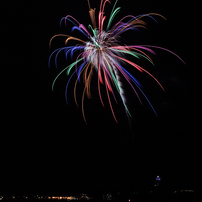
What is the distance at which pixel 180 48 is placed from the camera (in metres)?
9.35

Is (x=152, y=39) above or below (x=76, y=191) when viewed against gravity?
above

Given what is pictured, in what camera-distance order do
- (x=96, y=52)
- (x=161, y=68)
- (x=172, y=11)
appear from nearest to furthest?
1. (x=96, y=52)
2. (x=172, y=11)
3. (x=161, y=68)

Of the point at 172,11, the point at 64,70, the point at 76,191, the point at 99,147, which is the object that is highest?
the point at 172,11

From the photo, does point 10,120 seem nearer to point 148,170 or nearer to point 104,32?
point 104,32

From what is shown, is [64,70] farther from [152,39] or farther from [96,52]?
[152,39]

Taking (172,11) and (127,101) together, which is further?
(127,101)

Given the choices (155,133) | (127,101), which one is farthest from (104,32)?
(155,133)

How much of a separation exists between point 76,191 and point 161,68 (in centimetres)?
689

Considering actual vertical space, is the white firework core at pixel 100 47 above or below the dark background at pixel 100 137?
above

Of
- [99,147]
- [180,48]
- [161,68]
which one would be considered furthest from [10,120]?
[180,48]

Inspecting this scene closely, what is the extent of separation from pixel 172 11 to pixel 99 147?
275 inches

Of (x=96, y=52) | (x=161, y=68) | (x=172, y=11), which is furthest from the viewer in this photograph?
(x=161, y=68)

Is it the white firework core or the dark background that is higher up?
the white firework core

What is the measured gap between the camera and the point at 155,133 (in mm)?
9781
